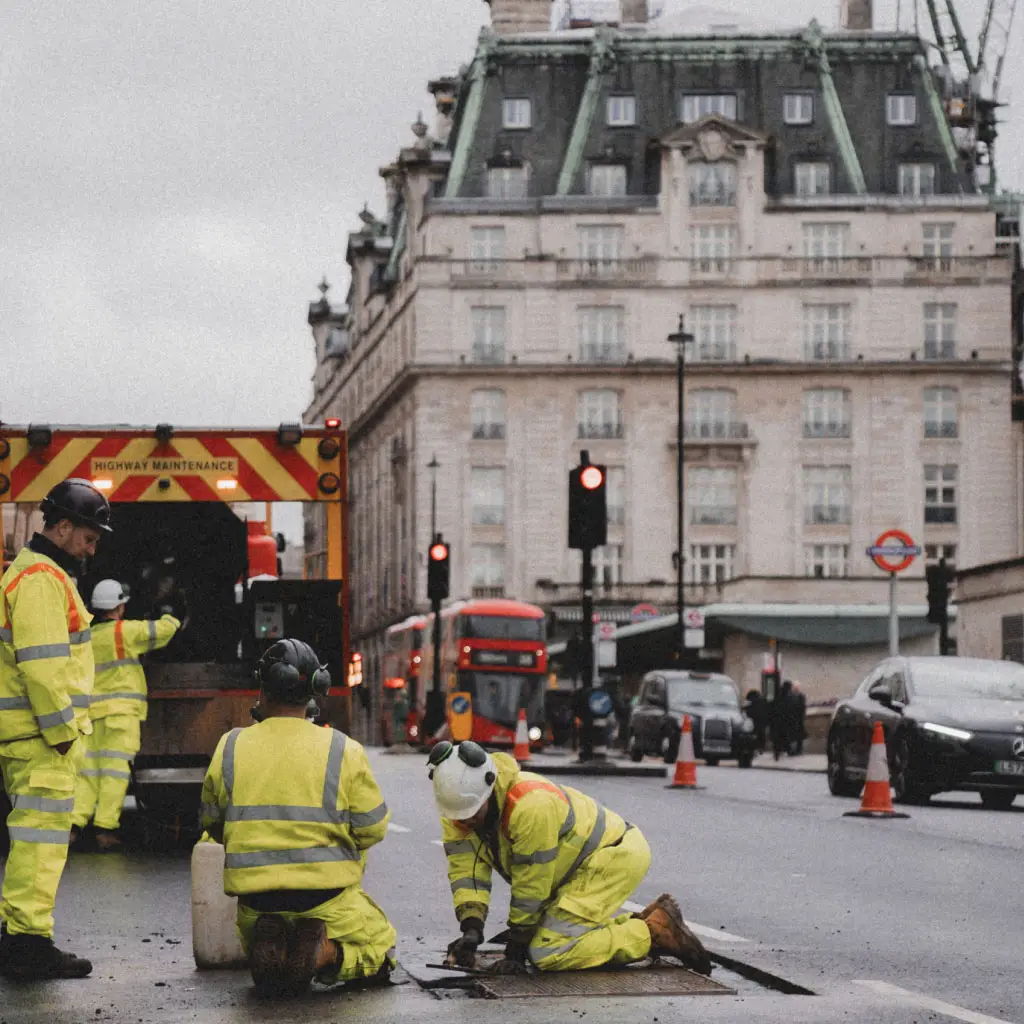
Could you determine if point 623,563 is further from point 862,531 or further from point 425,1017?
point 425,1017

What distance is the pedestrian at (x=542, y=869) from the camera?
29.8 feet

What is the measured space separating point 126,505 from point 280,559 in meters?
1.85

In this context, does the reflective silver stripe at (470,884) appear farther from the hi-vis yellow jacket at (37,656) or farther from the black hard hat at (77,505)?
the black hard hat at (77,505)

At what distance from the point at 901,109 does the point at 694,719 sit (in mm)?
49731

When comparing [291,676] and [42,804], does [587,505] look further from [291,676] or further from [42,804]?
[291,676]

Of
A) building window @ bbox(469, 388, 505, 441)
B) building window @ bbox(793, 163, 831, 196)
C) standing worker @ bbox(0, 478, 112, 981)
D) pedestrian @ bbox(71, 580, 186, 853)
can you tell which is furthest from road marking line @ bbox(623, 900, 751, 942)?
building window @ bbox(793, 163, 831, 196)

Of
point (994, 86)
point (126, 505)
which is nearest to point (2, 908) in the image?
point (126, 505)

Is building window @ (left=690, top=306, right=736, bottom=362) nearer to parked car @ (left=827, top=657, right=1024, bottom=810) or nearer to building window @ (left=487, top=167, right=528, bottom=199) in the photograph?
building window @ (left=487, top=167, right=528, bottom=199)

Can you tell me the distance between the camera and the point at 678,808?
78.9 feet

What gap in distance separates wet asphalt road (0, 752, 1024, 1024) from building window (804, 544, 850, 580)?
63901 millimetres

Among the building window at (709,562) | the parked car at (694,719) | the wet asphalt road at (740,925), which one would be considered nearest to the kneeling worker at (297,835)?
the wet asphalt road at (740,925)

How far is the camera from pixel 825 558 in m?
87.0

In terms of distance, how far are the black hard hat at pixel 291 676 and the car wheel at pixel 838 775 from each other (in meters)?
18.5

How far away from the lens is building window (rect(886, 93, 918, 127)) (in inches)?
3538
